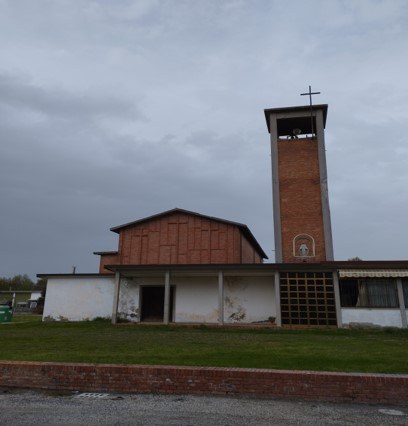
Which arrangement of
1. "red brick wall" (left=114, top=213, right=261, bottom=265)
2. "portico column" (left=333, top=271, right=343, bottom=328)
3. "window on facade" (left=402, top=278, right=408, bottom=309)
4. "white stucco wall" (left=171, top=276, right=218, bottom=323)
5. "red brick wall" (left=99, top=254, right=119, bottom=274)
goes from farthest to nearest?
1. "red brick wall" (left=99, top=254, right=119, bottom=274)
2. "red brick wall" (left=114, top=213, right=261, bottom=265)
3. "white stucco wall" (left=171, top=276, right=218, bottom=323)
4. "portico column" (left=333, top=271, right=343, bottom=328)
5. "window on facade" (left=402, top=278, right=408, bottom=309)

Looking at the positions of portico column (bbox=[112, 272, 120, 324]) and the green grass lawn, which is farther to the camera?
portico column (bbox=[112, 272, 120, 324])

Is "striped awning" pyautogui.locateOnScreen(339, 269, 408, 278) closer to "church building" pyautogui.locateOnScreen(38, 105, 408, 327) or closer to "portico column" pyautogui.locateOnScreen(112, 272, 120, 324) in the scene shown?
"church building" pyautogui.locateOnScreen(38, 105, 408, 327)

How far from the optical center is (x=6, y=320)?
2489 cm

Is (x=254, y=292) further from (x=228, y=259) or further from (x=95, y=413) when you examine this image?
(x=95, y=413)

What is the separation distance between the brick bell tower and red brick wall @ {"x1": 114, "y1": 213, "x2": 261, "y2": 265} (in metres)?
2.82

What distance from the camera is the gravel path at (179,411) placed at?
4957mm

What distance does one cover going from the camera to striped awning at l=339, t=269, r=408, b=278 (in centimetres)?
1667

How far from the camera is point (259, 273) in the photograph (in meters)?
19.0

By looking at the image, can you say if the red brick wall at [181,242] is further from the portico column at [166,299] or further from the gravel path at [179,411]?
the gravel path at [179,411]

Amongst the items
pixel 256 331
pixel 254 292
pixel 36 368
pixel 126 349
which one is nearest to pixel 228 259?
pixel 254 292

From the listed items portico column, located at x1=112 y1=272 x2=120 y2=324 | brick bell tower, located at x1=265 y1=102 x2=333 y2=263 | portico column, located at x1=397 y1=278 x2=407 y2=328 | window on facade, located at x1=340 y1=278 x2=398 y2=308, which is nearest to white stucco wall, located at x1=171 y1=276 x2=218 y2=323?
portico column, located at x1=112 y1=272 x2=120 y2=324

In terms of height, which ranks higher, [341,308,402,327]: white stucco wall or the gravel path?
[341,308,402,327]: white stucco wall

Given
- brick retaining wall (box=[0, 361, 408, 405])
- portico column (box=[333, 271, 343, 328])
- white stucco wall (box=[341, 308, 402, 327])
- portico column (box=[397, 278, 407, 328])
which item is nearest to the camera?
brick retaining wall (box=[0, 361, 408, 405])

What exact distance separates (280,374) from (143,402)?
83.5 inches
